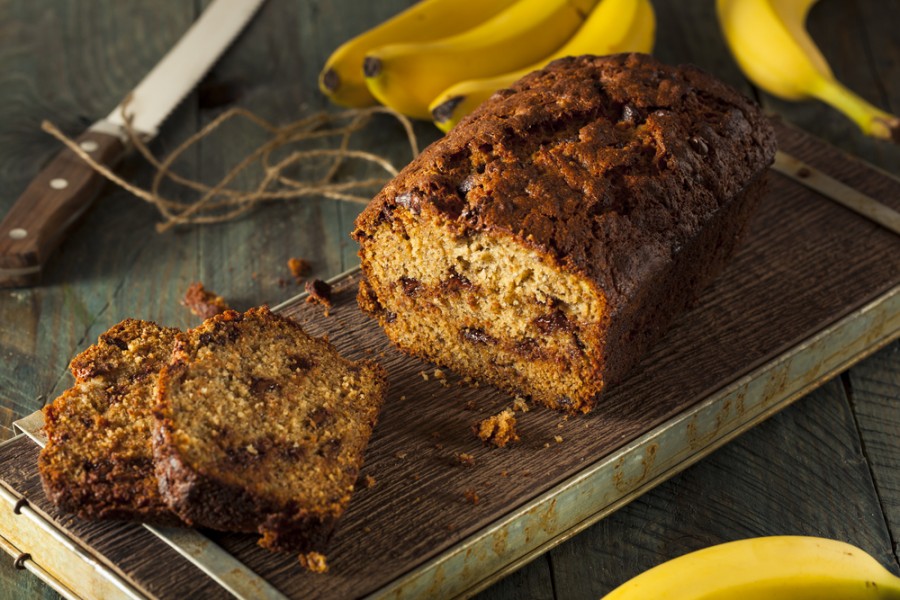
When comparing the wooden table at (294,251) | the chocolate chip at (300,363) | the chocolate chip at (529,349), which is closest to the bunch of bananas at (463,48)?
the wooden table at (294,251)

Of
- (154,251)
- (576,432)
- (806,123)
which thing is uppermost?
(154,251)

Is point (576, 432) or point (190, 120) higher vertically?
point (190, 120)

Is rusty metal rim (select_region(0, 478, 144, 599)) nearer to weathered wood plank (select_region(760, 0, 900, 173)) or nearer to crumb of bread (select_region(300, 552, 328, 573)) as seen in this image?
crumb of bread (select_region(300, 552, 328, 573))

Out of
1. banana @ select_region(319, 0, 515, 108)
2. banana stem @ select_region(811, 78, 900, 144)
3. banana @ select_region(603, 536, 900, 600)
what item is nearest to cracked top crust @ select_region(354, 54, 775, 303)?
banana @ select_region(603, 536, 900, 600)

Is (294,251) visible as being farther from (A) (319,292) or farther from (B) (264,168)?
(A) (319,292)

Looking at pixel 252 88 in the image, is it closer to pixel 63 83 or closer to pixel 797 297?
pixel 63 83

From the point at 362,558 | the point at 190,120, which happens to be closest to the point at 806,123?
the point at 190,120

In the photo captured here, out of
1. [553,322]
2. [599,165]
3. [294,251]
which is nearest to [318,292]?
[294,251]
